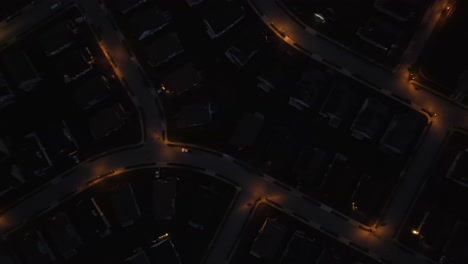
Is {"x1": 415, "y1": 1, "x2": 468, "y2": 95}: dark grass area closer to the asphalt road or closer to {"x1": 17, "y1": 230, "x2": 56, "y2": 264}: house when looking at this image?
the asphalt road

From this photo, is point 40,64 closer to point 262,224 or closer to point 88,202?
point 88,202

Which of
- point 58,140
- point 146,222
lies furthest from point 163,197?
point 58,140

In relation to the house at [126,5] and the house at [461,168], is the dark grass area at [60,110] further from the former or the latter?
the house at [461,168]

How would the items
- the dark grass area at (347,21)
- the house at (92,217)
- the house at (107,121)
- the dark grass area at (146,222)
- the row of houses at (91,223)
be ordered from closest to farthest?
the row of houses at (91,223)
the house at (107,121)
the house at (92,217)
the dark grass area at (347,21)
the dark grass area at (146,222)

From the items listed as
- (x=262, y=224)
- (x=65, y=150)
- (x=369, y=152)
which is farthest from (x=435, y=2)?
(x=65, y=150)

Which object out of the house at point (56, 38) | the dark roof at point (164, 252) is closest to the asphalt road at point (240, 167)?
the house at point (56, 38)

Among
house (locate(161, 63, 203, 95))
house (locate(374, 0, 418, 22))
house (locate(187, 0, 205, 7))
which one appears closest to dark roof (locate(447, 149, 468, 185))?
house (locate(374, 0, 418, 22))

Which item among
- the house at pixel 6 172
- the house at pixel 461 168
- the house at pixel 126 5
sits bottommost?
the house at pixel 6 172

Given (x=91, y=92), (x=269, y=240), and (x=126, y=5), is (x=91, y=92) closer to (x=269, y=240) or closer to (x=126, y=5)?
(x=126, y=5)
